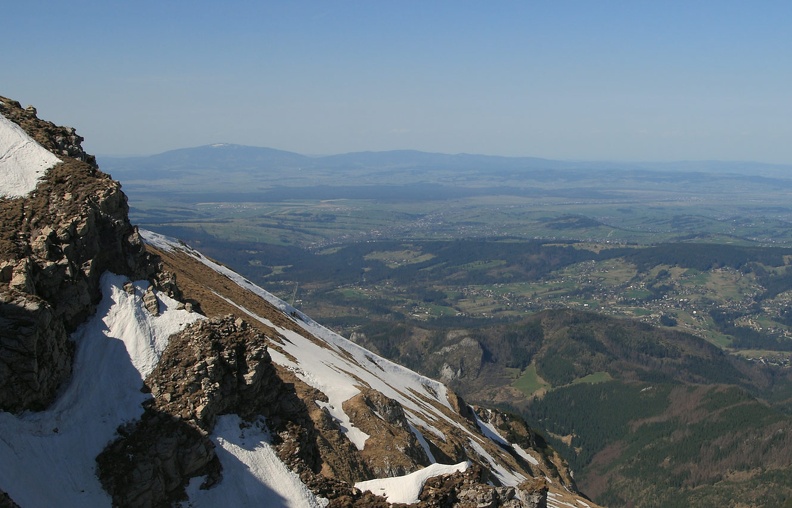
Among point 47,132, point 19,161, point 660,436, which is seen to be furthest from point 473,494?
point 660,436

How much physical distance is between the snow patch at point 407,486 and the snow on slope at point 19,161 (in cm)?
2200

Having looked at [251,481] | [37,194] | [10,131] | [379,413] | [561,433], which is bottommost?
[561,433]

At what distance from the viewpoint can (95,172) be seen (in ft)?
115

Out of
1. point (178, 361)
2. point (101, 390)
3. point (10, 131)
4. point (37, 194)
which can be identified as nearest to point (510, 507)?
point (178, 361)

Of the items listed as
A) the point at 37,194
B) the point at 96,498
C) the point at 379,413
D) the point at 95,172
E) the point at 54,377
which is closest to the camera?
the point at 96,498

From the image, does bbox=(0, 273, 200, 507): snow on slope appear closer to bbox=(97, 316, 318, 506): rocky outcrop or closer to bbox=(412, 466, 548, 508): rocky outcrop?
bbox=(97, 316, 318, 506): rocky outcrop

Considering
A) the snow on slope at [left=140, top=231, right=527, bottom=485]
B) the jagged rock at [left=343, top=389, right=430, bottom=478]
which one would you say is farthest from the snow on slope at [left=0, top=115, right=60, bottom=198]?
the jagged rock at [left=343, top=389, right=430, bottom=478]

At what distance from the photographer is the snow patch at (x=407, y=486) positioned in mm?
28469

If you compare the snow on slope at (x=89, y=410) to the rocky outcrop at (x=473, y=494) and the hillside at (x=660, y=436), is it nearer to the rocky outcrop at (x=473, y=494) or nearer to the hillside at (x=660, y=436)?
the rocky outcrop at (x=473, y=494)

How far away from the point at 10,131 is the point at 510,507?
3198 centimetres

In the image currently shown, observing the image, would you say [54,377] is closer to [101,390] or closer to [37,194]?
[101,390]

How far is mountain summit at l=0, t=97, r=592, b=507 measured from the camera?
23.6 meters

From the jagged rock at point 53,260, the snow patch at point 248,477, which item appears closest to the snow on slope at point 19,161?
the jagged rock at point 53,260

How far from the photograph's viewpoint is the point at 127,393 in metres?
27.1
